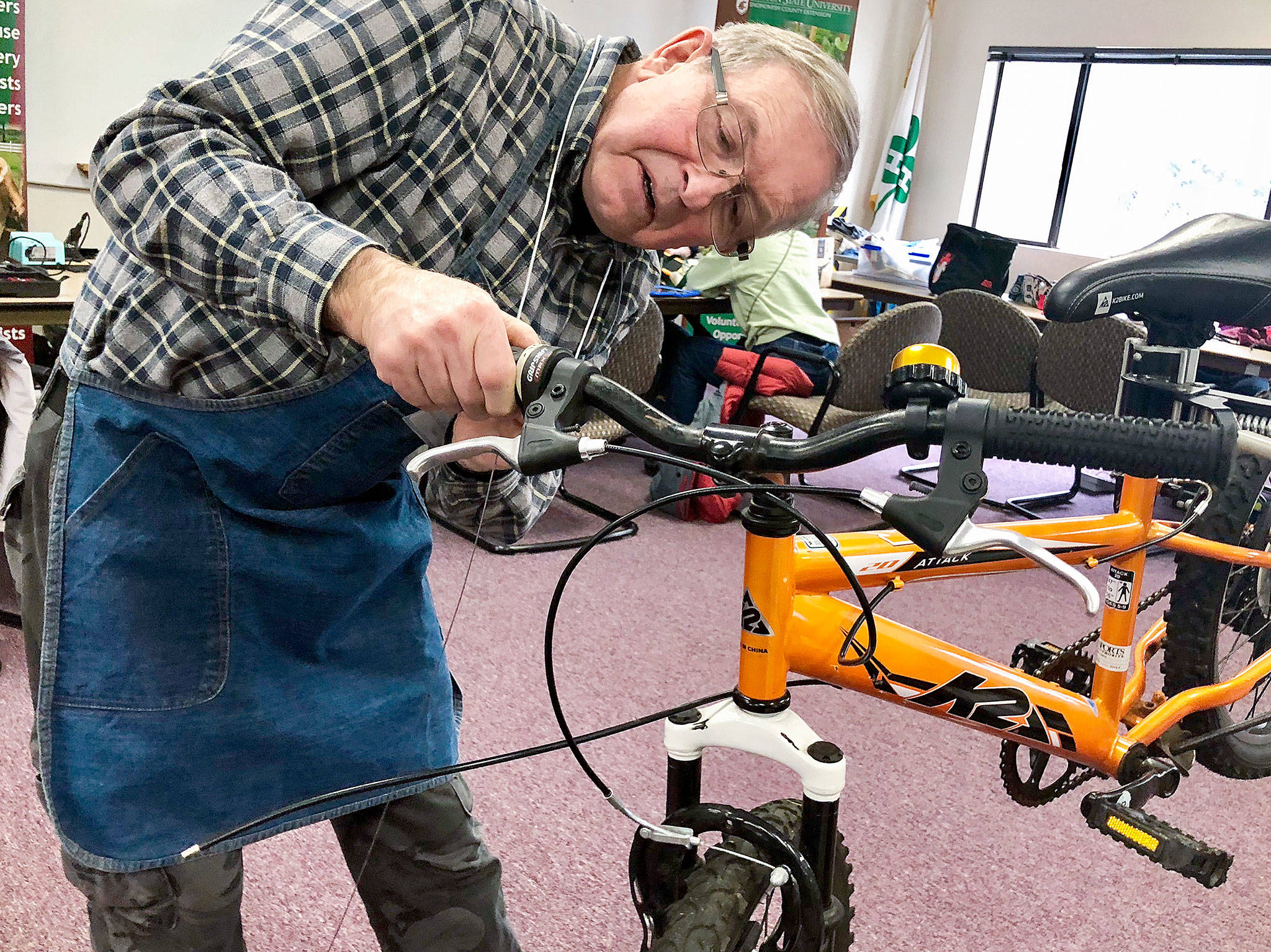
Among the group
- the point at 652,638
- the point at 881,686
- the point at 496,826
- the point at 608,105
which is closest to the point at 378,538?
the point at 608,105

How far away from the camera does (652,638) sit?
259 centimetres

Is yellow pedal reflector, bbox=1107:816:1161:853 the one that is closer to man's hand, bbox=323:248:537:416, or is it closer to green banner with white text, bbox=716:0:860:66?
man's hand, bbox=323:248:537:416

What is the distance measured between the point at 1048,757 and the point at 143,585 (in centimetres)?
143

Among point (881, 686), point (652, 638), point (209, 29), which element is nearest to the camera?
point (881, 686)

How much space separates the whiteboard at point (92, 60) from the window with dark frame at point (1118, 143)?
4.16m

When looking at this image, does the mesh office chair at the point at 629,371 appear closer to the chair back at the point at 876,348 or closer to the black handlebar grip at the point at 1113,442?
the chair back at the point at 876,348

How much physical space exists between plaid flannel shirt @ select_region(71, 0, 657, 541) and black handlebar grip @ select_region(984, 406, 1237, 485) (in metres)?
0.40

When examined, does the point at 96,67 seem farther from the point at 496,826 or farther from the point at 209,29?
the point at 496,826

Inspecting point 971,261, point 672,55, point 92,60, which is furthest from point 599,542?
point 971,261

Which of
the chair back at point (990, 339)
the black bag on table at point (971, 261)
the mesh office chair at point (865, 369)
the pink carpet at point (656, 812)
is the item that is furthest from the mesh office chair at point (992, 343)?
the pink carpet at point (656, 812)

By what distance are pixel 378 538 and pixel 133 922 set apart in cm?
39

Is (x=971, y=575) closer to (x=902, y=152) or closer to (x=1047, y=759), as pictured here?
(x=1047, y=759)

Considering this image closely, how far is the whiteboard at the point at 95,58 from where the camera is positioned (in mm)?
3377

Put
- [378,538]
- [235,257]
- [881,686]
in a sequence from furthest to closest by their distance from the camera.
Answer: [881,686]
[378,538]
[235,257]
